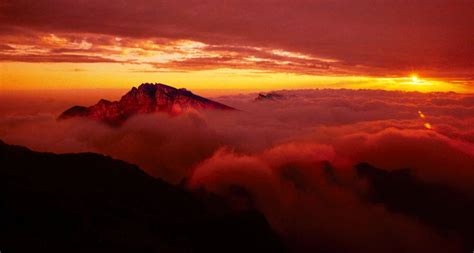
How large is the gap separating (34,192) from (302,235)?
99907 millimetres

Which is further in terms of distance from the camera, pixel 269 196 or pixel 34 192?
pixel 269 196

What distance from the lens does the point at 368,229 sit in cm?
14275

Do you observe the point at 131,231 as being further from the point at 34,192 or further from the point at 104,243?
the point at 34,192

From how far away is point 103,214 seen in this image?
6600 centimetres

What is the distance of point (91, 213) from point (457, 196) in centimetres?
20746

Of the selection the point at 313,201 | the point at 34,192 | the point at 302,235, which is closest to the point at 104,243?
the point at 34,192

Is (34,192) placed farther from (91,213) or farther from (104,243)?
(104,243)

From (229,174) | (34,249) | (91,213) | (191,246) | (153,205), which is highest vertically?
(34,249)

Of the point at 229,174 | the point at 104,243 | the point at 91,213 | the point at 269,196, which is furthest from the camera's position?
the point at 229,174

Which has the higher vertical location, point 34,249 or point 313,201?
point 34,249

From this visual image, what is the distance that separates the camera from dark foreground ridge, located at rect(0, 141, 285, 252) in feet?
159

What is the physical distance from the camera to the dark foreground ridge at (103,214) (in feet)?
159

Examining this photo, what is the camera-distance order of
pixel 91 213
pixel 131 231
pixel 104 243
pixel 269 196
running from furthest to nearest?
pixel 269 196, pixel 91 213, pixel 131 231, pixel 104 243

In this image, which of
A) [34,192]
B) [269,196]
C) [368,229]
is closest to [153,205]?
[34,192]
